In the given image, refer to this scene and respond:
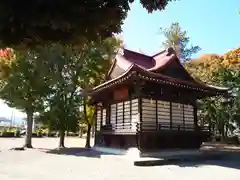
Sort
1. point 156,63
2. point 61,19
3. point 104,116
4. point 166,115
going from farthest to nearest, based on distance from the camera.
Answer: point 104,116, point 156,63, point 166,115, point 61,19

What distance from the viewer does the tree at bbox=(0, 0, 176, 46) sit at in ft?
8.86

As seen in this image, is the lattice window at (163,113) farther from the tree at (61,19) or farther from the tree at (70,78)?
the tree at (61,19)

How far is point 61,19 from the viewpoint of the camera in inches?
107

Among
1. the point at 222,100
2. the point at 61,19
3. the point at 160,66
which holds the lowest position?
the point at 61,19

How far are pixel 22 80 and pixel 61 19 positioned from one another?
1801cm

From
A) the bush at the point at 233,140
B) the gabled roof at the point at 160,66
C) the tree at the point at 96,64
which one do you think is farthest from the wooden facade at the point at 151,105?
the bush at the point at 233,140

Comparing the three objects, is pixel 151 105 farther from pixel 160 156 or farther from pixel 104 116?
pixel 104 116

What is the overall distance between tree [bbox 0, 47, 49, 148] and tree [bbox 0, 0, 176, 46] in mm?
16956

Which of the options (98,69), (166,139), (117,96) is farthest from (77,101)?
(166,139)

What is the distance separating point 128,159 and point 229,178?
5.37m

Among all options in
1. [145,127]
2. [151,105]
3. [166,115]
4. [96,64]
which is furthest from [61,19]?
[96,64]

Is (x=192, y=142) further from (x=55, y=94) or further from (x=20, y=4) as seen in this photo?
(x=20, y=4)

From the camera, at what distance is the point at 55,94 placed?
68.0 feet

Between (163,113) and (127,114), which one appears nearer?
(163,113)
